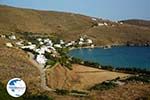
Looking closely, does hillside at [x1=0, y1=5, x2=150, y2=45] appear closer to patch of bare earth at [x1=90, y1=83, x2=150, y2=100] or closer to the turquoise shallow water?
the turquoise shallow water

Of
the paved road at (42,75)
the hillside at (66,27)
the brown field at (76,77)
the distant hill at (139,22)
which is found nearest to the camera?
the paved road at (42,75)

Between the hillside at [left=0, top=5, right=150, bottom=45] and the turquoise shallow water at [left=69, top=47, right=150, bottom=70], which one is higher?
the hillside at [left=0, top=5, right=150, bottom=45]

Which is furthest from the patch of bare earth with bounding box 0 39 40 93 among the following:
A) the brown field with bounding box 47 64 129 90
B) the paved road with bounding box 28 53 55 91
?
the brown field with bounding box 47 64 129 90

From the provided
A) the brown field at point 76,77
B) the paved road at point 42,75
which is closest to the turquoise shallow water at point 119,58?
the brown field at point 76,77

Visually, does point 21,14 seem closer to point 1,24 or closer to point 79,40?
point 1,24

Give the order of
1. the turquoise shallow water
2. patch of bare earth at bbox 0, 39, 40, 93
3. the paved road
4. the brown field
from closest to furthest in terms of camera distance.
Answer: patch of bare earth at bbox 0, 39, 40, 93
the paved road
the brown field
the turquoise shallow water

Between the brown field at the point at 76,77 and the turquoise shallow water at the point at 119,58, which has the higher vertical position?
the brown field at the point at 76,77

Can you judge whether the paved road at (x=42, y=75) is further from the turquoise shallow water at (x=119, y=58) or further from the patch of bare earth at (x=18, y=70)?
the turquoise shallow water at (x=119, y=58)

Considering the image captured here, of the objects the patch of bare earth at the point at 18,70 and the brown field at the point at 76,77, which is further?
the brown field at the point at 76,77
